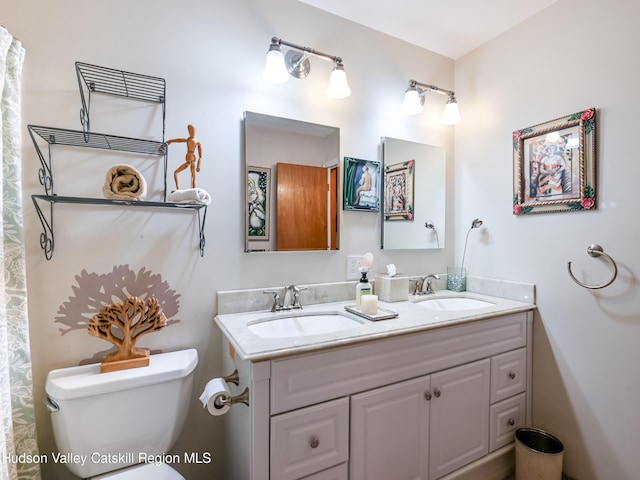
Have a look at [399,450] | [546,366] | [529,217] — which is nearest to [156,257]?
[399,450]

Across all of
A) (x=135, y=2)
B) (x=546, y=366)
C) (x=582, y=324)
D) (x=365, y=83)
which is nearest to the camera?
(x=135, y=2)

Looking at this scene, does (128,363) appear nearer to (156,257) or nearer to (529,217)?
(156,257)

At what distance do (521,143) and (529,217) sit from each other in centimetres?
41

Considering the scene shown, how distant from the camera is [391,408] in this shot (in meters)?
1.14

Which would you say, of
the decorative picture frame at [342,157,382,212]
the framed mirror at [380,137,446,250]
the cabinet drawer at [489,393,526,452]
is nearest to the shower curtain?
the decorative picture frame at [342,157,382,212]

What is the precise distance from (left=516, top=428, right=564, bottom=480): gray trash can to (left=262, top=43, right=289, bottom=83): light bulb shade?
2.03 meters

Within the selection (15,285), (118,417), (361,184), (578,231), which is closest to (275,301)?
(118,417)

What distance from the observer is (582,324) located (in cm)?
143

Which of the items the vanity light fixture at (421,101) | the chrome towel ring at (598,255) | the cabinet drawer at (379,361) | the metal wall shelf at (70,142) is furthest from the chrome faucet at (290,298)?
the chrome towel ring at (598,255)

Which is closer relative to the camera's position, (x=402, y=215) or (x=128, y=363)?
(x=128, y=363)

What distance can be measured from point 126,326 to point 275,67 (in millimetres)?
1211

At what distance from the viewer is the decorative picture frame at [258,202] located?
141cm

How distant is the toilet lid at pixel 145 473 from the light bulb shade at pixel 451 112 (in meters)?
2.13

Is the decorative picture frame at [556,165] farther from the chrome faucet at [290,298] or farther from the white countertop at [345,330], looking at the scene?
the chrome faucet at [290,298]
